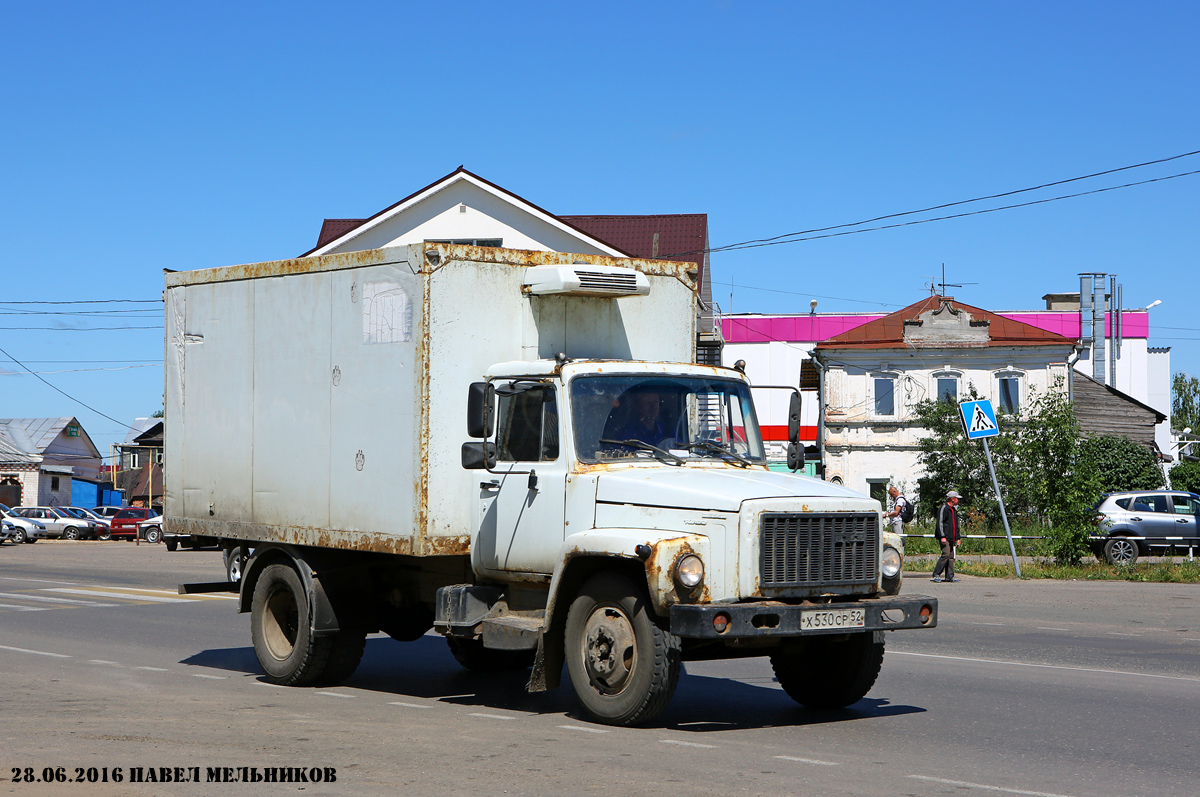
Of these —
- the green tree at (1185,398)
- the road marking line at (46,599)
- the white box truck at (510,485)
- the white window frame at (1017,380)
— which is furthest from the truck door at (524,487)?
the green tree at (1185,398)

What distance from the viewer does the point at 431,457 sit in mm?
9414

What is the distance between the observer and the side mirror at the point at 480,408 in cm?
887

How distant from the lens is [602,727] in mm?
8484

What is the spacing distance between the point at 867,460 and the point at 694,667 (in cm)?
4077

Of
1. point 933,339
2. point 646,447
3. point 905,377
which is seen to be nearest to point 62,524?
point 905,377

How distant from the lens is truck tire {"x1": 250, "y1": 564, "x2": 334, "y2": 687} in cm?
1045

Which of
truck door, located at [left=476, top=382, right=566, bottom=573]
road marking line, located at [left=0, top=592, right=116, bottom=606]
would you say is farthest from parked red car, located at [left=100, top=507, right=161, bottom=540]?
truck door, located at [left=476, top=382, right=566, bottom=573]

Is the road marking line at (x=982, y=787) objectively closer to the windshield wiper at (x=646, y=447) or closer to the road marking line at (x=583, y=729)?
the road marking line at (x=583, y=729)

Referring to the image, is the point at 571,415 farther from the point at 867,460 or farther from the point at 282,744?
the point at 867,460

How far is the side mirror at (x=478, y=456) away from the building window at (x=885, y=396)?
44.0 m

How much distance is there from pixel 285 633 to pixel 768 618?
483 centimetres

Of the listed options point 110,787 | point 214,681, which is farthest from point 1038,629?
point 110,787

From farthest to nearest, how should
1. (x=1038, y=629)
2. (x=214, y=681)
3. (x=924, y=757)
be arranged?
1. (x=1038, y=629)
2. (x=214, y=681)
3. (x=924, y=757)

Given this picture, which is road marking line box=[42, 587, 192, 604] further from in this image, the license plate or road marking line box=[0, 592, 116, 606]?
the license plate
